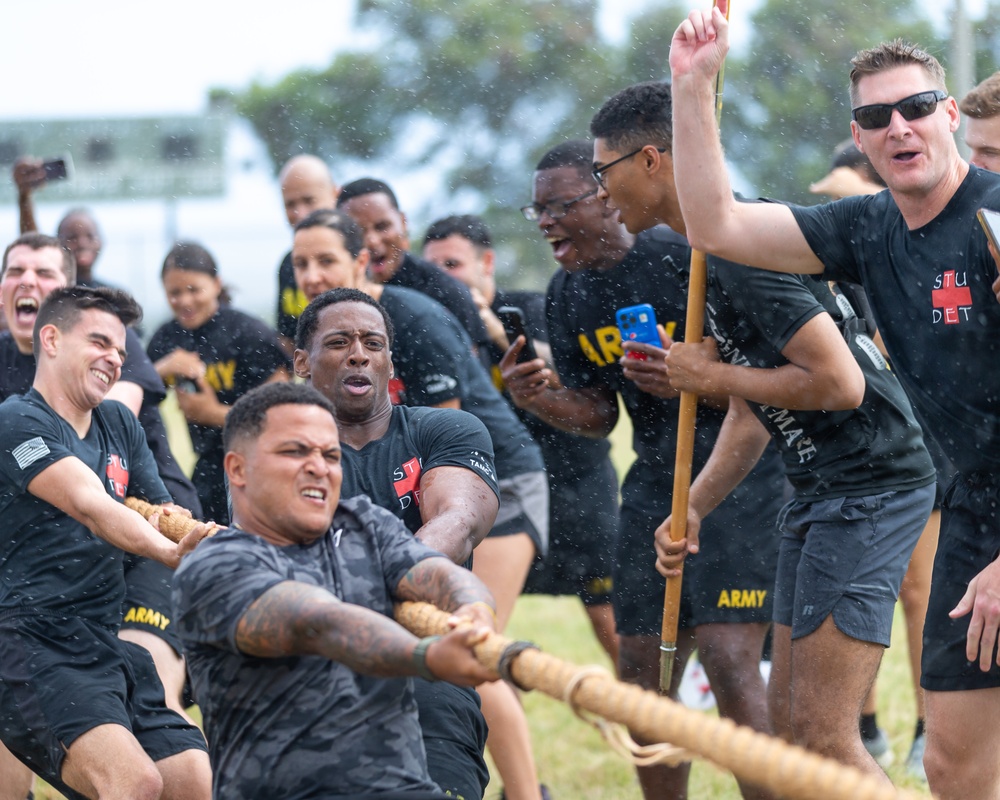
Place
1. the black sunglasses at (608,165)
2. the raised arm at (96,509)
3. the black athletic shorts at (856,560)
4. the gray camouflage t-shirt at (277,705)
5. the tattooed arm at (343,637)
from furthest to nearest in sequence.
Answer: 1. the black sunglasses at (608,165)
2. the raised arm at (96,509)
3. the black athletic shorts at (856,560)
4. the gray camouflage t-shirt at (277,705)
5. the tattooed arm at (343,637)

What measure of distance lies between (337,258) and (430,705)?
2815 millimetres

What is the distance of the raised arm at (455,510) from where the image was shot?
4121 mm

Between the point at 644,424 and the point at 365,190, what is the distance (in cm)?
246

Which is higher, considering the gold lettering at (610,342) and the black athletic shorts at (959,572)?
the gold lettering at (610,342)

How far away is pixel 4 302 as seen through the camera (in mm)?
6293

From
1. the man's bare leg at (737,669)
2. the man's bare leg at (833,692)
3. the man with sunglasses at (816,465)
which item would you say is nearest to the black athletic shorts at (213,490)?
the man's bare leg at (737,669)

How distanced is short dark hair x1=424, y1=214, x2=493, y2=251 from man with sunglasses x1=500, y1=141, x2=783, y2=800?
241 cm

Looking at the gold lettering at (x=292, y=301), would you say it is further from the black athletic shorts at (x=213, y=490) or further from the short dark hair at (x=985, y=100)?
the short dark hair at (x=985, y=100)

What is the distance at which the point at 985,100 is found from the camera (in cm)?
494

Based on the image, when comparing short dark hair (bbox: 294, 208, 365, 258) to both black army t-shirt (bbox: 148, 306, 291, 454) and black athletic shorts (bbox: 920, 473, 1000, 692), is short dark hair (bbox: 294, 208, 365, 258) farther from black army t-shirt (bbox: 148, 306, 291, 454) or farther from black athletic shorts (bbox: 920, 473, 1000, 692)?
black athletic shorts (bbox: 920, 473, 1000, 692)

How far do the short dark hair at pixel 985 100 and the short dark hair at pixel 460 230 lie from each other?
4.01m

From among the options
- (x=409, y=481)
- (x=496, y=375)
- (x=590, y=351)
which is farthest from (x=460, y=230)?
(x=409, y=481)

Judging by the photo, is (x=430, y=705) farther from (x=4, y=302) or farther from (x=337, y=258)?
(x=4, y=302)

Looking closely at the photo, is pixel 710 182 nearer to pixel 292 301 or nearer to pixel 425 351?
pixel 425 351
